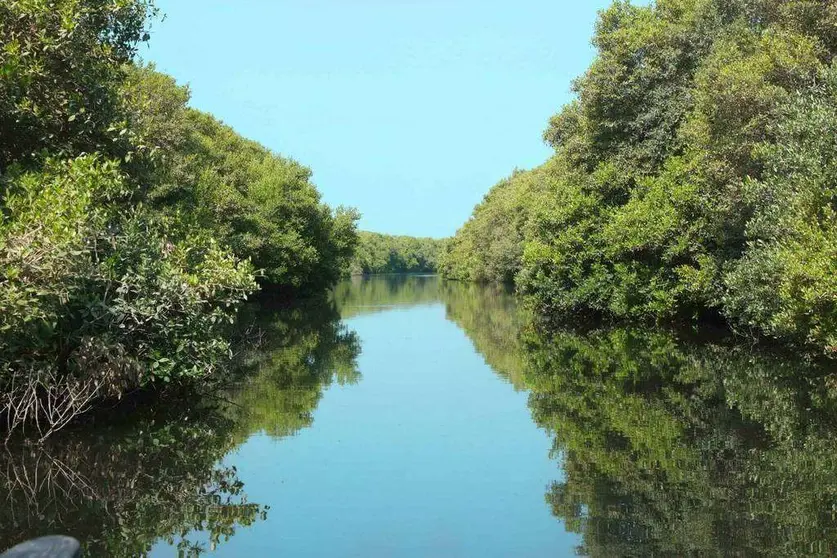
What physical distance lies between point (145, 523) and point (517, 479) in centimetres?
456

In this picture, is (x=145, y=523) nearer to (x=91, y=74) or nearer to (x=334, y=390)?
(x=91, y=74)

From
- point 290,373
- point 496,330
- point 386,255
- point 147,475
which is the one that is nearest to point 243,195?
point 496,330

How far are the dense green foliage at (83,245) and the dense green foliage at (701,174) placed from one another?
12.0 m

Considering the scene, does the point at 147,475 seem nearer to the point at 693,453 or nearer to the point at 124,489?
the point at 124,489

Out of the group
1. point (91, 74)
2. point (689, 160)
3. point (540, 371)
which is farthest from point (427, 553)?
point (689, 160)

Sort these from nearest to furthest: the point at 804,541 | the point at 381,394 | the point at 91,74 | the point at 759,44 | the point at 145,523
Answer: the point at 804,541 < the point at 145,523 < the point at 91,74 < the point at 381,394 < the point at 759,44

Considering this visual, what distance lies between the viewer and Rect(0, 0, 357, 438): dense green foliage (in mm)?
10672

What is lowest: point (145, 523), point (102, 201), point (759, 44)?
point (145, 523)

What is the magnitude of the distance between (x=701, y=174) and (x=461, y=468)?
17272 millimetres

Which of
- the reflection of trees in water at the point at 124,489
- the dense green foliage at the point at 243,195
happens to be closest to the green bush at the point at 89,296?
the reflection of trees in water at the point at 124,489

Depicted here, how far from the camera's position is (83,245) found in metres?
11.0

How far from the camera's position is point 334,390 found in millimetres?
17328

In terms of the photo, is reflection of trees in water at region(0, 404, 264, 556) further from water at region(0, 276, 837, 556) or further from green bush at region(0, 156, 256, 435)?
green bush at region(0, 156, 256, 435)

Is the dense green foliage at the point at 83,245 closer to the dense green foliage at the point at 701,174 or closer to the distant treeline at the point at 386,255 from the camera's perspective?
the dense green foliage at the point at 701,174
